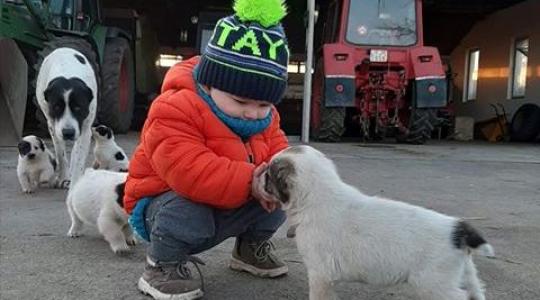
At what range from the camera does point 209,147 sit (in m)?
2.55

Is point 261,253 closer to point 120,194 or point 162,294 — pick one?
point 162,294

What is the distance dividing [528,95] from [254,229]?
13778 mm

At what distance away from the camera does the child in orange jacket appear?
245 cm

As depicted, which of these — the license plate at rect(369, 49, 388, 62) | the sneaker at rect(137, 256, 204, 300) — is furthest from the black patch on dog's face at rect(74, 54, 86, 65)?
the license plate at rect(369, 49, 388, 62)

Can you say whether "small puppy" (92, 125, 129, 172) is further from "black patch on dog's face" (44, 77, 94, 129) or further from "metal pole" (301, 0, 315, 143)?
"metal pole" (301, 0, 315, 143)

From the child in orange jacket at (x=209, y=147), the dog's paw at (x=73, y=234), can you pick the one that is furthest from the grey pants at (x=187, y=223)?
the dog's paw at (x=73, y=234)

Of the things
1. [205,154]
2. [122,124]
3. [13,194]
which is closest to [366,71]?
[122,124]

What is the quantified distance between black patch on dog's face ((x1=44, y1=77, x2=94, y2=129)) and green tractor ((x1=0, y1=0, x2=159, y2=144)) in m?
2.65

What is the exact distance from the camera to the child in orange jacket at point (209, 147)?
2.45 metres

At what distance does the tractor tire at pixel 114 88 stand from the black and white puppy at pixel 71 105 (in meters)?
4.10

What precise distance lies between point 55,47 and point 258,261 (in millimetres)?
5894

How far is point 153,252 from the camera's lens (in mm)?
2615

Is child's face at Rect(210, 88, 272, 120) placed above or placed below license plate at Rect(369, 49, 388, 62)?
below

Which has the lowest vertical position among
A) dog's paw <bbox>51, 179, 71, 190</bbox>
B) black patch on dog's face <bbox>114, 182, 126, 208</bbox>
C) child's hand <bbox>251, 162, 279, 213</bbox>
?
dog's paw <bbox>51, 179, 71, 190</bbox>
